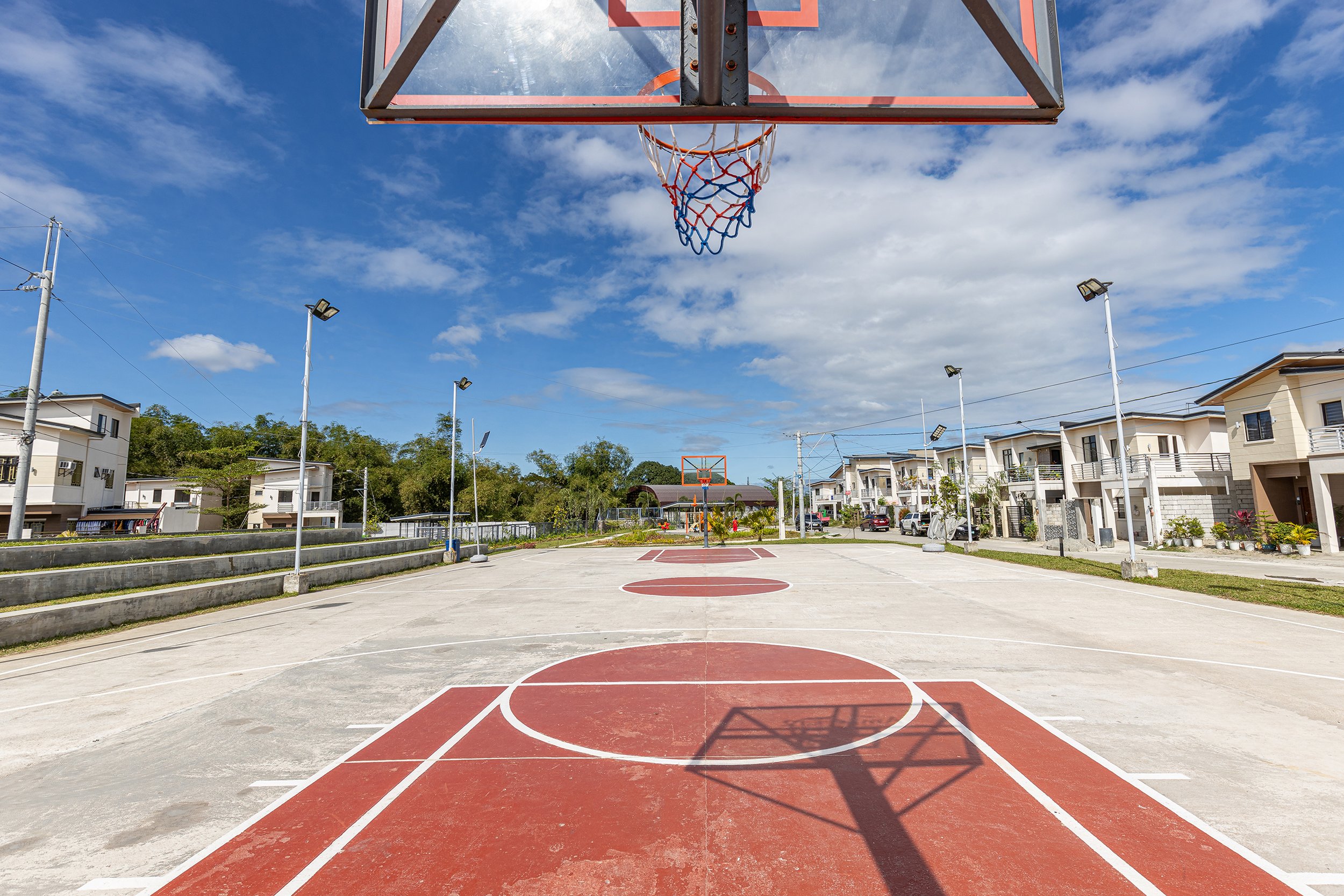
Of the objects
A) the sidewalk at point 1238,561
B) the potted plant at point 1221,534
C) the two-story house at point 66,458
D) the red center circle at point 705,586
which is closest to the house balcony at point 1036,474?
the sidewalk at point 1238,561

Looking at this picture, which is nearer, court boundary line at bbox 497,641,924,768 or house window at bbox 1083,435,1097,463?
court boundary line at bbox 497,641,924,768

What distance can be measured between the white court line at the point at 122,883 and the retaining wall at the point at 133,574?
1272 cm

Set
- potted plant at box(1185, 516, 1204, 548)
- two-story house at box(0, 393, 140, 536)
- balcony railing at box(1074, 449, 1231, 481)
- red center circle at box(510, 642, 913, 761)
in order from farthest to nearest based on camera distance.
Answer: balcony railing at box(1074, 449, 1231, 481) → two-story house at box(0, 393, 140, 536) → potted plant at box(1185, 516, 1204, 548) → red center circle at box(510, 642, 913, 761)

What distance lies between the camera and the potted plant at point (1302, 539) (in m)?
23.3

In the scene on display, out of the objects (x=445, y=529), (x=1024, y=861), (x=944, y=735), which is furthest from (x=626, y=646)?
(x=445, y=529)

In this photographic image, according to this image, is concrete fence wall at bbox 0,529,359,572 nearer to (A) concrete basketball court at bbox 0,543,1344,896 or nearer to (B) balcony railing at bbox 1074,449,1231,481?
(A) concrete basketball court at bbox 0,543,1344,896

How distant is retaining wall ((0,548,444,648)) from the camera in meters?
10.8

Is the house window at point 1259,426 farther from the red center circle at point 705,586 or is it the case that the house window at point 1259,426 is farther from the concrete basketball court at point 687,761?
the red center circle at point 705,586

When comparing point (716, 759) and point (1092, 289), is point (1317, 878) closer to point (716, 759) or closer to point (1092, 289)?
point (716, 759)

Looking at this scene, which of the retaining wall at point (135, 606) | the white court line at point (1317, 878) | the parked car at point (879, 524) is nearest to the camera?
the white court line at point (1317, 878)

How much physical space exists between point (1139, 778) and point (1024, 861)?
2011mm

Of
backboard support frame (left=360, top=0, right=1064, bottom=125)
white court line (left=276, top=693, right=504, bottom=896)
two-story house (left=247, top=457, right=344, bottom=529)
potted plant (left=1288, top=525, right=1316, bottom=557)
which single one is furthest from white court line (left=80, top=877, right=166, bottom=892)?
two-story house (left=247, top=457, right=344, bottom=529)

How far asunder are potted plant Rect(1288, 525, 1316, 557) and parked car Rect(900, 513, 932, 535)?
22911 mm

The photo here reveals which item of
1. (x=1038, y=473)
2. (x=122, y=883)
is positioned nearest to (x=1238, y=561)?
(x=1038, y=473)
